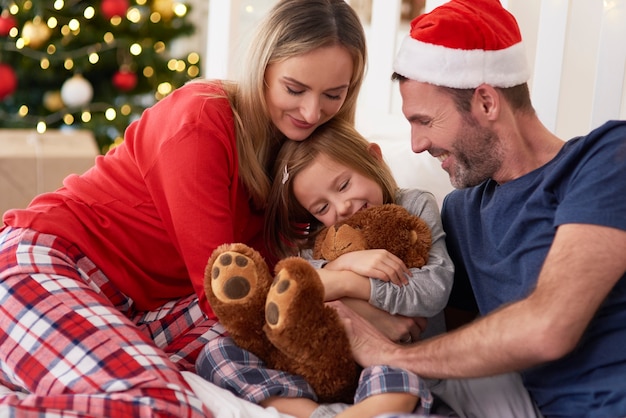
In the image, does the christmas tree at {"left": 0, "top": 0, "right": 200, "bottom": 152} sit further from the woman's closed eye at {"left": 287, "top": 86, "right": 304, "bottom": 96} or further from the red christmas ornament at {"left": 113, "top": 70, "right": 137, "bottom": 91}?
the woman's closed eye at {"left": 287, "top": 86, "right": 304, "bottom": 96}

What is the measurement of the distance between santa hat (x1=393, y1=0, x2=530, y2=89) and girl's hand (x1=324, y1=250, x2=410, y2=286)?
346 millimetres

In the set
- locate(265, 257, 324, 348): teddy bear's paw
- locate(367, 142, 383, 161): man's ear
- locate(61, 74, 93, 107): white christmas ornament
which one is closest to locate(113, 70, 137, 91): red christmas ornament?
locate(61, 74, 93, 107): white christmas ornament

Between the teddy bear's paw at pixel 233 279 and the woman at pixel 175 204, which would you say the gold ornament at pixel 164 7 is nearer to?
the woman at pixel 175 204

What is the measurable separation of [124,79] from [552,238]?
283 centimetres

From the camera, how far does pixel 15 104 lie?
389 centimetres

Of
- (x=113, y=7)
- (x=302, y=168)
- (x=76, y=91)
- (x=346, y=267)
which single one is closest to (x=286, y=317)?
(x=346, y=267)

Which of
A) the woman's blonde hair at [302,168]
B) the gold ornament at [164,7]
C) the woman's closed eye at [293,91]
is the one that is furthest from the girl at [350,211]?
the gold ornament at [164,7]

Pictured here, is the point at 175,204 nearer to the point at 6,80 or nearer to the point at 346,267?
the point at 346,267

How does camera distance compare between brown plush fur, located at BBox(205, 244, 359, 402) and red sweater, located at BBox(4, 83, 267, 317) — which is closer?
brown plush fur, located at BBox(205, 244, 359, 402)

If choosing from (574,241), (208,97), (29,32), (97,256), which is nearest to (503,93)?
(574,241)

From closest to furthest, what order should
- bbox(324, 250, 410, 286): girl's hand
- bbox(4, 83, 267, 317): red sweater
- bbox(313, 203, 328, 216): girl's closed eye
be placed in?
bbox(324, 250, 410, 286): girl's hand, bbox(4, 83, 267, 317): red sweater, bbox(313, 203, 328, 216): girl's closed eye

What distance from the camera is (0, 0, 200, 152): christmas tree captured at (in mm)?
3723

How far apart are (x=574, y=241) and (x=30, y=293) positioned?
3.17 feet

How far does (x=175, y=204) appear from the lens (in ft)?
5.52
